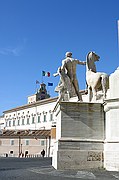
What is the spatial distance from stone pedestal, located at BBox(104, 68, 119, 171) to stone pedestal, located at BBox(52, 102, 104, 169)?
419 millimetres

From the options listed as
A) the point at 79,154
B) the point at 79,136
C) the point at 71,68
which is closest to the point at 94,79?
the point at 71,68

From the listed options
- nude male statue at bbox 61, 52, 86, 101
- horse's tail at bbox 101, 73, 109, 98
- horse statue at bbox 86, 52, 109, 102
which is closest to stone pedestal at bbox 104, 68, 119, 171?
horse's tail at bbox 101, 73, 109, 98

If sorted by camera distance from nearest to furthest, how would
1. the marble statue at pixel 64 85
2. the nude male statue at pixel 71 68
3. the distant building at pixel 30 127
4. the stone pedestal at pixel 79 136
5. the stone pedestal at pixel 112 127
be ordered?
the stone pedestal at pixel 112 127, the stone pedestal at pixel 79 136, the nude male statue at pixel 71 68, the marble statue at pixel 64 85, the distant building at pixel 30 127

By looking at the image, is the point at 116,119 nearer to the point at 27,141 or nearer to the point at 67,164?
the point at 67,164

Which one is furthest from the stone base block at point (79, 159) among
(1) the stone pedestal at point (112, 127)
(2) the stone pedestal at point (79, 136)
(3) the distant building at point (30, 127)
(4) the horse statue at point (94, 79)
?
(3) the distant building at point (30, 127)

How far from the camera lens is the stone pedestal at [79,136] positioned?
1309cm

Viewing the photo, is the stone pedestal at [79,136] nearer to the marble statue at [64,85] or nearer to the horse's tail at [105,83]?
the horse's tail at [105,83]

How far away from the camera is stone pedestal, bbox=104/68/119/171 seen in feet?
41.5

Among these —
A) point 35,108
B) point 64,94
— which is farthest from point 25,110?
point 64,94

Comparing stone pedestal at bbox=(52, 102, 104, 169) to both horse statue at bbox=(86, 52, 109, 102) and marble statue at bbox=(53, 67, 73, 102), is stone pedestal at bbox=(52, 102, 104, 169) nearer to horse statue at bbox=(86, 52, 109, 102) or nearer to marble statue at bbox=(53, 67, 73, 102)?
horse statue at bbox=(86, 52, 109, 102)

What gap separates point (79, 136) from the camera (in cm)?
1369

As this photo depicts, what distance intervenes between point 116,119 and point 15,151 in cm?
5496

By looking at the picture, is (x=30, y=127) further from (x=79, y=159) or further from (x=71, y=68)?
(x=79, y=159)

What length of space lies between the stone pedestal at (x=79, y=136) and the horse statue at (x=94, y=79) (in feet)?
3.09
